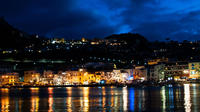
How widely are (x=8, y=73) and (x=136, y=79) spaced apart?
36579mm

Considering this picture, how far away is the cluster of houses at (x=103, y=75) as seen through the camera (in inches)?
3952

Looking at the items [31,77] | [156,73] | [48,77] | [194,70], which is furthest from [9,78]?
[194,70]

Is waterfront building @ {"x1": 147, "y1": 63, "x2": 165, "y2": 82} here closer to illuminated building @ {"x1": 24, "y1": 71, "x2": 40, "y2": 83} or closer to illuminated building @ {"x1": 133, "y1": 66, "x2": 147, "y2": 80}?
illuminated building @ {"x1": 133, "y1": 66, "x2": 147, "y2": 80}

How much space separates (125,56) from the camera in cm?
14775

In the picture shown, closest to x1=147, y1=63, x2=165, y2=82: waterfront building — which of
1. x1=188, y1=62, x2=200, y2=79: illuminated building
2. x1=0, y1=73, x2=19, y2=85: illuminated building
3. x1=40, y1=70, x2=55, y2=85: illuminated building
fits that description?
x1=188, y1=62, x2=200, y2=79: illuminated building

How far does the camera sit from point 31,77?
343ft

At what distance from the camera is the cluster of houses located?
100375 millimetres

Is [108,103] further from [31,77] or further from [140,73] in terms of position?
[31,77]

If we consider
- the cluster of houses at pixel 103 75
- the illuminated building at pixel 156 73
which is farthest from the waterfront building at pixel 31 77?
the illuminated building at pixel 156 73

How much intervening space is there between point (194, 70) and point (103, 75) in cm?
2570

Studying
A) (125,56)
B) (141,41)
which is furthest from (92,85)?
(141,41)

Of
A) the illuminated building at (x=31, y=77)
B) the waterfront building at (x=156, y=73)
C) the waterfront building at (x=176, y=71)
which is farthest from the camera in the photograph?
the illuminated building at (x=31, y=77)

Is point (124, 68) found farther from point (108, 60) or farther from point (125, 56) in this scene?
point (125, 56)

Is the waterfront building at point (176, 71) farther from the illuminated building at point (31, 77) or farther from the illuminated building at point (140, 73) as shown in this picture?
the illuminated building at point (31, 77)
